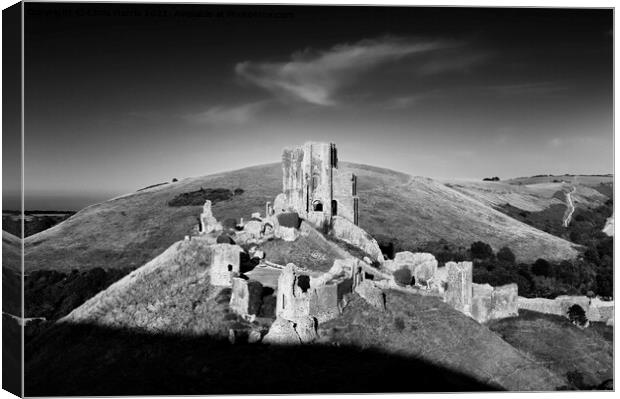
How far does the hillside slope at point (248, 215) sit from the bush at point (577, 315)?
2112 centimetres

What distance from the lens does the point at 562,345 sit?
2302 cm

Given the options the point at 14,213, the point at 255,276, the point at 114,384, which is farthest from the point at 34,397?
the point at 255,276

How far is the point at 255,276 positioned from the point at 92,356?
5.77 metres

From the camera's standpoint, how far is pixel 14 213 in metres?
17.5

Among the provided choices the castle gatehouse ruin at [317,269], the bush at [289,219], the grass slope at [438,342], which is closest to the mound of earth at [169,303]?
the castle gatehouse ruin at [317,269]

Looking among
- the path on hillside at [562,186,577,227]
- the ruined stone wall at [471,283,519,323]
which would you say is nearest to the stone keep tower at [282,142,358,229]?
the ruined stone wall at [471,283,519,323]

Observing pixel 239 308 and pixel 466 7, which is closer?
pixel 466 7

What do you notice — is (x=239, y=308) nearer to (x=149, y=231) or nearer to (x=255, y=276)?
(x=255, y=276)

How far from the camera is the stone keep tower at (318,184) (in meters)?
32.8

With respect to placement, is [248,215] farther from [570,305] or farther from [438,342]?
[438,342]

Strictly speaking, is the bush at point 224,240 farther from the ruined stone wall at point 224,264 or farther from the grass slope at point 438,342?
the grass slope at point 438,342

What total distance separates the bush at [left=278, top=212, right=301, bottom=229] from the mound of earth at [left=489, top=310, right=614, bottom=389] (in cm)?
1016

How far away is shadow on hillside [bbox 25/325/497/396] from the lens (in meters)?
18.0

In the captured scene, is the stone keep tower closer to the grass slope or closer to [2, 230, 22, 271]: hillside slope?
the grass slope
